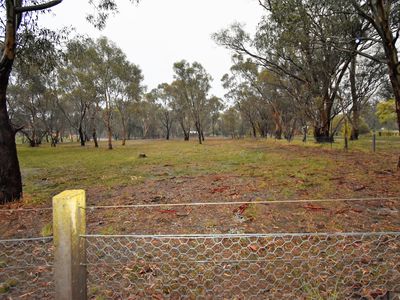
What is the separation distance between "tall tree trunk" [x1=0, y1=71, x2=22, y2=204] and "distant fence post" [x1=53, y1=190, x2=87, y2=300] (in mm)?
5432

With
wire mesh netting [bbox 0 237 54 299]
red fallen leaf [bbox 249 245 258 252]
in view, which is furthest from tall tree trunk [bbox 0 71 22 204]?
red fallen leaf [bbox 249 245 258 252]

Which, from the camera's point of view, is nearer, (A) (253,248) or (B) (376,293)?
(B) (376,293)

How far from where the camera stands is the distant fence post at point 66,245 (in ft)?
5.94

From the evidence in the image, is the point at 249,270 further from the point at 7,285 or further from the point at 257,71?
the point at 257,71

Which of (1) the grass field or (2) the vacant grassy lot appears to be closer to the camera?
(1) the grass field

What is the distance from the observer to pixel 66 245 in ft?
5.97

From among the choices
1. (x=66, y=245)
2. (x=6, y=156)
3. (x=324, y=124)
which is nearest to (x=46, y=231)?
(x=6, y=156)

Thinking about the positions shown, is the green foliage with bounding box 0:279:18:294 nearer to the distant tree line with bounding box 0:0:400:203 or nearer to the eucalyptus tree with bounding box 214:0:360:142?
the distant tree line with bounding box 0:0:400:203

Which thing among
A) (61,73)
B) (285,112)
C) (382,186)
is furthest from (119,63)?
(285,112)

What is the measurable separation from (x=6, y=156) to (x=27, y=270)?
3971 millimetres

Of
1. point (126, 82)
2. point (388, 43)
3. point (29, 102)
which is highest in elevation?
point (126, 82)

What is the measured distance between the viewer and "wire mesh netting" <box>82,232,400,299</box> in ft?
8.41

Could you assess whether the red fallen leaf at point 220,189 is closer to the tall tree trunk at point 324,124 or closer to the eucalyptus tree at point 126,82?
the tall tree trunk at point 324,124

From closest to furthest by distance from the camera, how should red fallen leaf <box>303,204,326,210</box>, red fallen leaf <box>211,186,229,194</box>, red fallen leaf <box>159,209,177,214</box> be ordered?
red fallen leaf <box>303,204,326,210</box>, red fallen leaf <box>159,209,177,214</box>, red fallen leaf <box>211,186,229,194</box>
